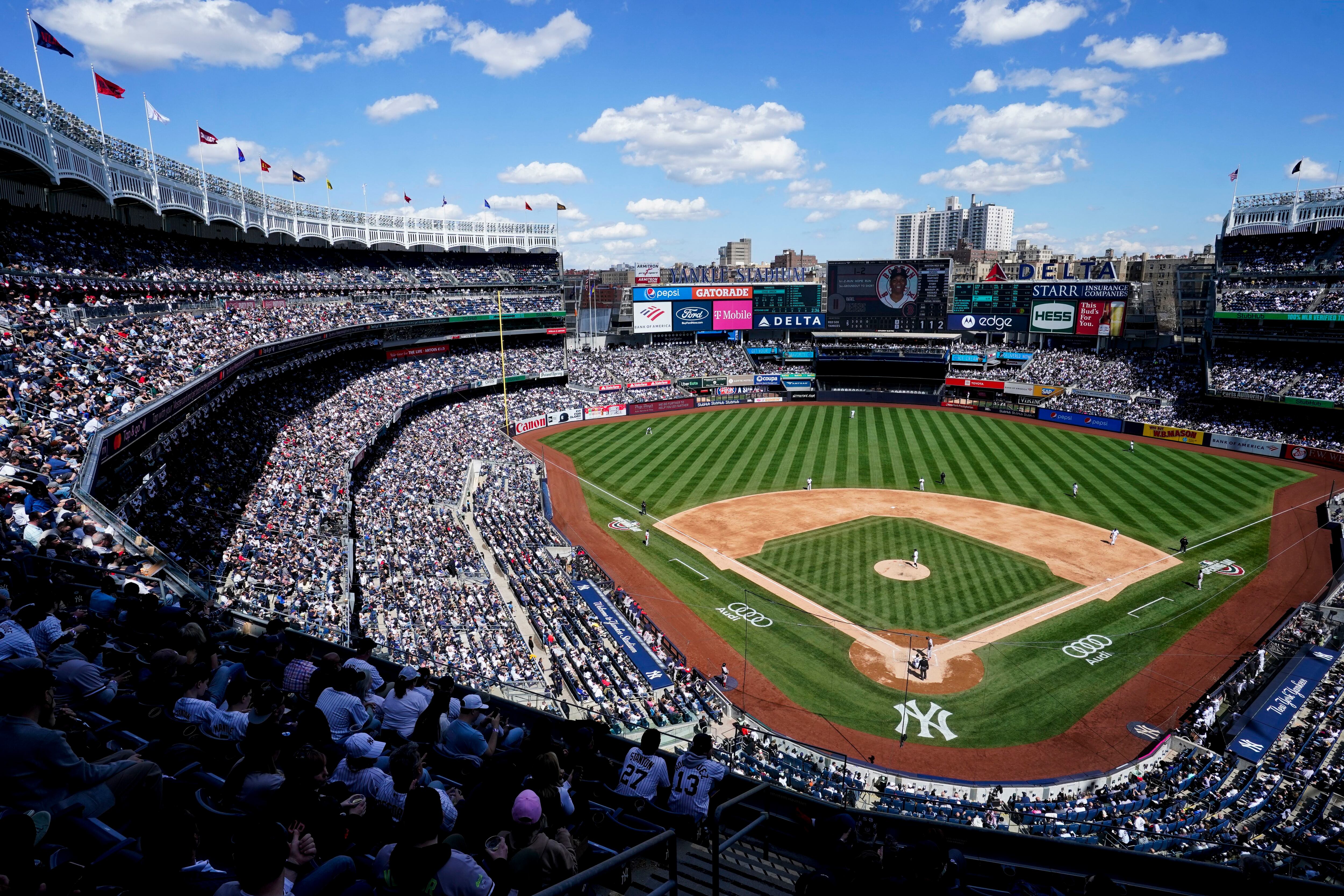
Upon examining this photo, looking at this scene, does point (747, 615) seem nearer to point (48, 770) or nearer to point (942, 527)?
point (942, 527)

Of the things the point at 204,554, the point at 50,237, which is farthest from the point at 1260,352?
the point at 50,237

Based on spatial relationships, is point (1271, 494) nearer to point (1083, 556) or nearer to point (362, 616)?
point (1083, 556)

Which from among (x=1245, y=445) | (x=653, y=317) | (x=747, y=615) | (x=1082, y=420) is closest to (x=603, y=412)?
(x=653, y=317)

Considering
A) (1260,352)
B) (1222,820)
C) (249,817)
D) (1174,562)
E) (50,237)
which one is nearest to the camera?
(249,817)

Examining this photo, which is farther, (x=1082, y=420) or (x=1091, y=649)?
(x=1082, y=420)

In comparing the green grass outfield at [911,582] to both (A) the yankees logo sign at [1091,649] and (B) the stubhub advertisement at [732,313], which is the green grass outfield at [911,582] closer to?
(A) the yankees logo sign at [1091,649]

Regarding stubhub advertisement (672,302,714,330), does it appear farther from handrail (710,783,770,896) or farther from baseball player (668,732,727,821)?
handrail (710,783,770,896)
